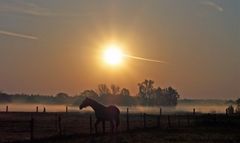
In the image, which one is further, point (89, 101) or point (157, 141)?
point (89, 101)

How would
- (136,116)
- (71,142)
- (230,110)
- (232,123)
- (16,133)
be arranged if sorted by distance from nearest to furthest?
(71,142) < (16,133) < (232,123) < (136,116) < (230,110)

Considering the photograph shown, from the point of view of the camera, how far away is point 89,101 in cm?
3906

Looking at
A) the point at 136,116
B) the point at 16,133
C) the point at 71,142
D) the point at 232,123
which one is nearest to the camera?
the point at 71,142

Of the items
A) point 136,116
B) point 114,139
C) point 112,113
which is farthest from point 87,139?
point 136,116

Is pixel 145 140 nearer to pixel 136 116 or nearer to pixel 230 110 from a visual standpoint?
pixel 136 116

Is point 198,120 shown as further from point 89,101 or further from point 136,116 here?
point 89,101

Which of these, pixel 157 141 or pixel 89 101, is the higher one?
Answer: pixel 89 101

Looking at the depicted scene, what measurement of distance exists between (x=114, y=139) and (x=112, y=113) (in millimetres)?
6684

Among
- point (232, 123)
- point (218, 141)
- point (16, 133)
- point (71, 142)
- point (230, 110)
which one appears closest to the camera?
point (71, 142)

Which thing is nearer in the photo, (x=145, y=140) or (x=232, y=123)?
(x=145, y=140)

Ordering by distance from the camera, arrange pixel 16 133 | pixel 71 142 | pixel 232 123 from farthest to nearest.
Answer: pixel 232 123 < pixel 16 133 < pixel 71 142

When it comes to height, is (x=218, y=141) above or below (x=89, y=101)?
below

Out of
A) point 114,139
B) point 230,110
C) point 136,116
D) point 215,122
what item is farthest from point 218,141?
point 230,110

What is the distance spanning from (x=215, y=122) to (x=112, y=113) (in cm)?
1927
